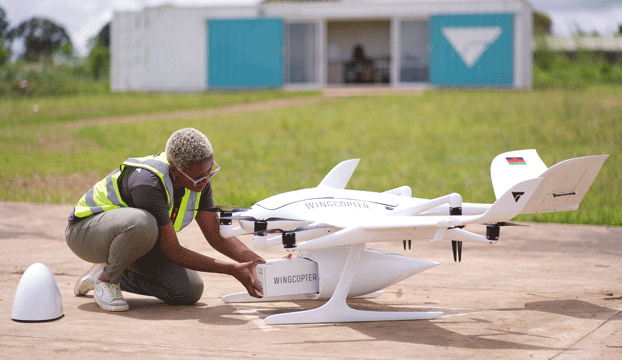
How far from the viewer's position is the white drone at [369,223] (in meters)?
4.02

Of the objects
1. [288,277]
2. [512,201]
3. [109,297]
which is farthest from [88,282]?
[512,201]

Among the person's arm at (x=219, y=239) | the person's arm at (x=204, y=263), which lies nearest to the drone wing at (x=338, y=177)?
the person's arm at (x=219, y=239)

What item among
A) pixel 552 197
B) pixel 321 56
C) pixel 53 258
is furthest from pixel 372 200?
pixel 321 56

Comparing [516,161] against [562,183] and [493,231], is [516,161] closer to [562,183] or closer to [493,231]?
[562,183]

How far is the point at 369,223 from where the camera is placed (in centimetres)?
406

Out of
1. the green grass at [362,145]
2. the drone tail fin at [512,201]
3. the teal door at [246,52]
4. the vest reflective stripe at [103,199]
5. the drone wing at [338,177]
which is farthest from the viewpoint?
the teal door at [246,52]

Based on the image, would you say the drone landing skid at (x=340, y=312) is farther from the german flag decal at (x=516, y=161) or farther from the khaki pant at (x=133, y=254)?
the german flag decal at (x=516, y=161)

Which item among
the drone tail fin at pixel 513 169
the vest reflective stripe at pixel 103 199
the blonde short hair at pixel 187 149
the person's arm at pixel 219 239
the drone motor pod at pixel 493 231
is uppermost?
the blonde short hair at pixel 187 149

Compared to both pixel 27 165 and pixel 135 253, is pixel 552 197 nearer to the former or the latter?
pixel 135 253

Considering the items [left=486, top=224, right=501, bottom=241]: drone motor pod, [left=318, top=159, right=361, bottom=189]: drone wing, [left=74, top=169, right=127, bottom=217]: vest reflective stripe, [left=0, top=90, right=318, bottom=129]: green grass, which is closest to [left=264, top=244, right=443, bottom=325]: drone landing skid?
[left=486, top=224, right=501, bottom=241]: drone motor pod

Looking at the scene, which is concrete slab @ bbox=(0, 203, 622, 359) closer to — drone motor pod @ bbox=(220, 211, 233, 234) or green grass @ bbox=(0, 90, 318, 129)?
drone motor pod @ bbox=(220, 211, 233, 234)

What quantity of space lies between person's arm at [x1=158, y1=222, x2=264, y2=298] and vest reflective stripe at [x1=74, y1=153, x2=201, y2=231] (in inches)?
7.2

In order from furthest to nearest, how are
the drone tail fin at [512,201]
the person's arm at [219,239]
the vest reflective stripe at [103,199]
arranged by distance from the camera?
the person's arm at [219,239]
the vest reflective stripe at [103,199]
the drone tail fin at [512,201]

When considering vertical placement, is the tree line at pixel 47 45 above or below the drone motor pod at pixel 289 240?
above
